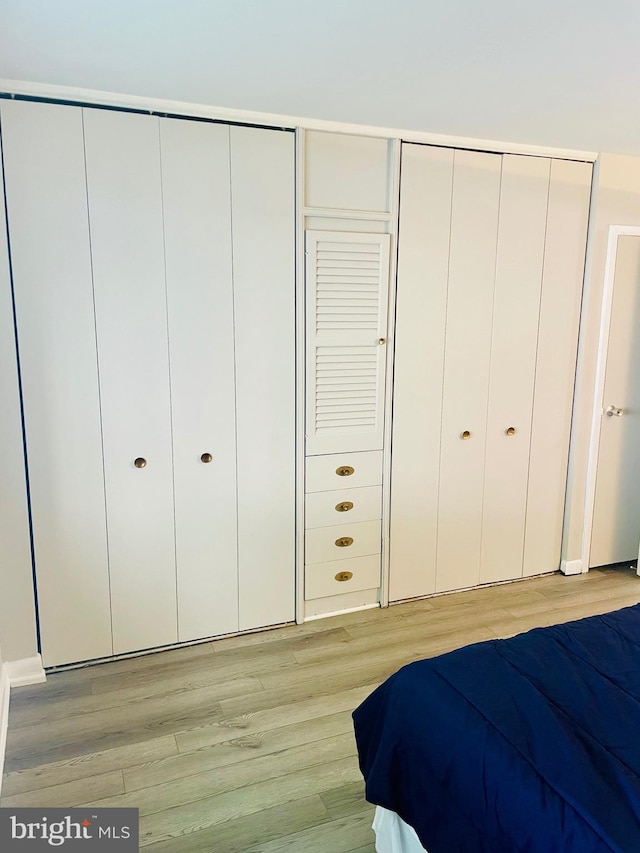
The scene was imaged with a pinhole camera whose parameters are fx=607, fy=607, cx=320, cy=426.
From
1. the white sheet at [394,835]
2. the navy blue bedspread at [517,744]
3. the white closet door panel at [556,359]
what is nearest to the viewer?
the navy blue bedspread at [517,744]

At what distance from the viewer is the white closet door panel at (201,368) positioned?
8.36 ft

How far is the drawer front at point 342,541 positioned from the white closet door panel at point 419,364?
12 cm

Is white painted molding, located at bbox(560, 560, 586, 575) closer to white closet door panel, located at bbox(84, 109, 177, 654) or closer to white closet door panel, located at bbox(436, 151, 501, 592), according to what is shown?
white closet door panel, located at bbox(436, 151, 501, 592)

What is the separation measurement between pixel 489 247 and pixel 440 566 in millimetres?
1720

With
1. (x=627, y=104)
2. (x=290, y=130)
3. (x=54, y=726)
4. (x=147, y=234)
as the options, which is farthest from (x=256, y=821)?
(x=627, y=104)

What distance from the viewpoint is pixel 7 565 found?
2.50 m

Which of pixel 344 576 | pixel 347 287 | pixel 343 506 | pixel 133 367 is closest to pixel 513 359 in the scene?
pixel 347 287

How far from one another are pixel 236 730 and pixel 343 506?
1158 millimetres

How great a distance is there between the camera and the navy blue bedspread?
122 cm

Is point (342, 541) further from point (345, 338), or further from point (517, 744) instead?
point (517, 744)

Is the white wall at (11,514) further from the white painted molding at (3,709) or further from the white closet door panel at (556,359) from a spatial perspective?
the white closet door panel at (556,359)

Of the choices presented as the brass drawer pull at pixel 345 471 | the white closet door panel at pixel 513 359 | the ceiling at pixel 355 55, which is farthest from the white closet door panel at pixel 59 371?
the white closet door panel at pixel 513 359

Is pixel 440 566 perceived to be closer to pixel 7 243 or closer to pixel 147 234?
pixel 147 234

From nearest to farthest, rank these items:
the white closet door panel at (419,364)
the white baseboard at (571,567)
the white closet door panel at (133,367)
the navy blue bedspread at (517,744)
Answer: the navy blue bedspread at (517,744) → the white closet door panel at (133,367) → the white closet door panel at (419,364) → the white baseboard at (571,567)
